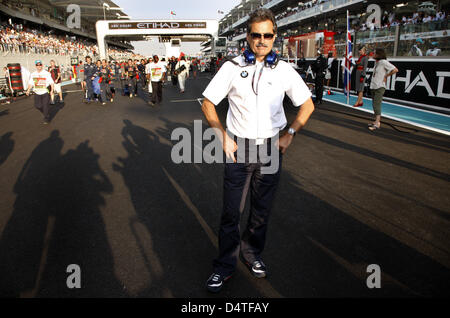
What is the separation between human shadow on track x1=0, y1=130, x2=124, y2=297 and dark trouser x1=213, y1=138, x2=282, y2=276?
88cm

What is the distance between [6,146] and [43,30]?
54.8 meters

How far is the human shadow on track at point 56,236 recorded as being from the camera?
2.69 m

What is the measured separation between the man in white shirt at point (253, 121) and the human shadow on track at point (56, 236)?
1046mm

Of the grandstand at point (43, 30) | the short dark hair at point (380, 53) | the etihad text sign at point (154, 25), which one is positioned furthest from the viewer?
the etihad text sign at point (154, 25)

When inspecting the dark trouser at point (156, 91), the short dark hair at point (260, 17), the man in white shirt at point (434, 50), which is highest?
the man in white shirt at point (434, 50)

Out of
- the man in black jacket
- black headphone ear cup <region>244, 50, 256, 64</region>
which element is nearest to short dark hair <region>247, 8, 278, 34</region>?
black headphone ear cup <region>244, 50, 256, 64</region>

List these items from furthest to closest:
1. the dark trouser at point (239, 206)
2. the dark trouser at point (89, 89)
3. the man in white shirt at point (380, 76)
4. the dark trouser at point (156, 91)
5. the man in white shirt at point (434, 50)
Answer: the dark trouser at point (89, 89), the dark trouser at point (156, 91), the man in white shirt at point (434, 50), the man in white shirt at point (380, 76), the dark trouser at point (239, 206)

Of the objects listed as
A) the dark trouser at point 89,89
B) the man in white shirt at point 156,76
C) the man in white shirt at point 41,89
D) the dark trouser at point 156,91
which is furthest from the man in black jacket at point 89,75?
the man in white shirt at point 41,89

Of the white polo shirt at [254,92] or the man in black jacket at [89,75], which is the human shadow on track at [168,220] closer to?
the white polo shirt at [254,92]

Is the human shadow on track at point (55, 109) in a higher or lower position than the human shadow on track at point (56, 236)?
higher

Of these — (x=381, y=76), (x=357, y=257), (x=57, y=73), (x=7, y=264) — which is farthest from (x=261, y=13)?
(x=57, y=73)

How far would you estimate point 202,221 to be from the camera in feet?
12.3

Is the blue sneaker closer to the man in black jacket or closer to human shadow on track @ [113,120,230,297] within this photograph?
human shadow on track @ [113,120,230,297]
